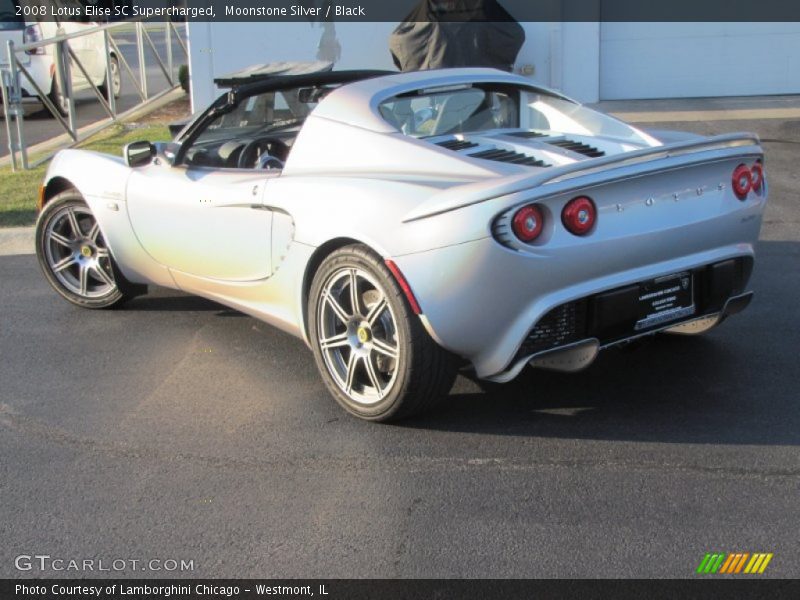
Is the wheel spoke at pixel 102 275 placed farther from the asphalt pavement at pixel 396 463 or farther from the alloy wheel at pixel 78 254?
the asphalt pavement at pixel 396 463

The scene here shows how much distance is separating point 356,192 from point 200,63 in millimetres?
9563

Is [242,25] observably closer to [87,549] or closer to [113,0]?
[113,0]

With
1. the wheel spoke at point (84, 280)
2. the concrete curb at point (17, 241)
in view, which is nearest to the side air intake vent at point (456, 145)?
the wheel spoke at point (84, 280)

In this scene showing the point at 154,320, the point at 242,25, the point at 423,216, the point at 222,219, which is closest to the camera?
the point at 423,216

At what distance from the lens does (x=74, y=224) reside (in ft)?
20.8

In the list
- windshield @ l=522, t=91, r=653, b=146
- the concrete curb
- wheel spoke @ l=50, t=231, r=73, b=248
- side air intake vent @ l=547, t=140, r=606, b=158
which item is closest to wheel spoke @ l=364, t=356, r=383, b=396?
side air intake vent @ l=547, t=140, r=606, b=158

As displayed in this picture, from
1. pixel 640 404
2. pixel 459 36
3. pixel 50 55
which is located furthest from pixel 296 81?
pixel 50 55

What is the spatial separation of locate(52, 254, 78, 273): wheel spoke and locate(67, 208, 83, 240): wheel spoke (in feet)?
0.45

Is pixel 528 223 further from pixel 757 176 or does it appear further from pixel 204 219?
pixel 204 219

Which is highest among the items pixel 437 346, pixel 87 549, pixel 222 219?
pixel 222 219

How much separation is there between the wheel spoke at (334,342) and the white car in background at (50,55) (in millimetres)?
9493

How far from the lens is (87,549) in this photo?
365 cm

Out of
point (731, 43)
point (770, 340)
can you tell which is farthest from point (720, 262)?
point (731, 43)

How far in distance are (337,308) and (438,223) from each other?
76cm
